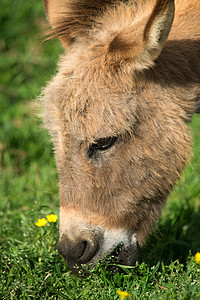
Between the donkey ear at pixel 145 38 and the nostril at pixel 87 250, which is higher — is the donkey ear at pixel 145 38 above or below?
above

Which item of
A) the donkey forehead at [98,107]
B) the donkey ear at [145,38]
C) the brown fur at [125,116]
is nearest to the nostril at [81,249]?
the brown fur at [125,116]

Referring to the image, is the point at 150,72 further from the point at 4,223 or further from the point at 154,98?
the point at 4,223

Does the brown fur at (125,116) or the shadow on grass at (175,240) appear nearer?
the brown fur at (125,116)

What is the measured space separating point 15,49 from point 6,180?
3.02m

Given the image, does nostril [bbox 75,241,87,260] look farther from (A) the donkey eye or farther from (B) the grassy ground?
(A) the donkey eye

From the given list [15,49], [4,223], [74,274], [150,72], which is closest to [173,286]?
[74,274]

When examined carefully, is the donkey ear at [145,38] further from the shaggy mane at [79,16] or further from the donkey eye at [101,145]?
the donkey eye at [101,145]

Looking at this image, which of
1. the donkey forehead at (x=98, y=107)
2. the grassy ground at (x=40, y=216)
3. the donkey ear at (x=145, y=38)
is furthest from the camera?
the grassy ground at (x=40, y=216)

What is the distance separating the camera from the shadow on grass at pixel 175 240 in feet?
11.6

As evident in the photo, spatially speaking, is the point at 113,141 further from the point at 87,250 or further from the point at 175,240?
the point at 175,240

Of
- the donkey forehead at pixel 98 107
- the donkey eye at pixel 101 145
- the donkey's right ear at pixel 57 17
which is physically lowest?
the donkey eye at pixel 101 145

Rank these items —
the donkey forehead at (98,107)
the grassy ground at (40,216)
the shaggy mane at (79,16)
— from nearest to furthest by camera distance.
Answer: the donkey forehead at (98,107) < the grassy ground at (40,216) < the shaggy mane at (79,16)

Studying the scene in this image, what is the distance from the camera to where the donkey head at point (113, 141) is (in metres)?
2.88

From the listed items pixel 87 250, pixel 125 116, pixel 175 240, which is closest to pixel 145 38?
pixel 125 116
